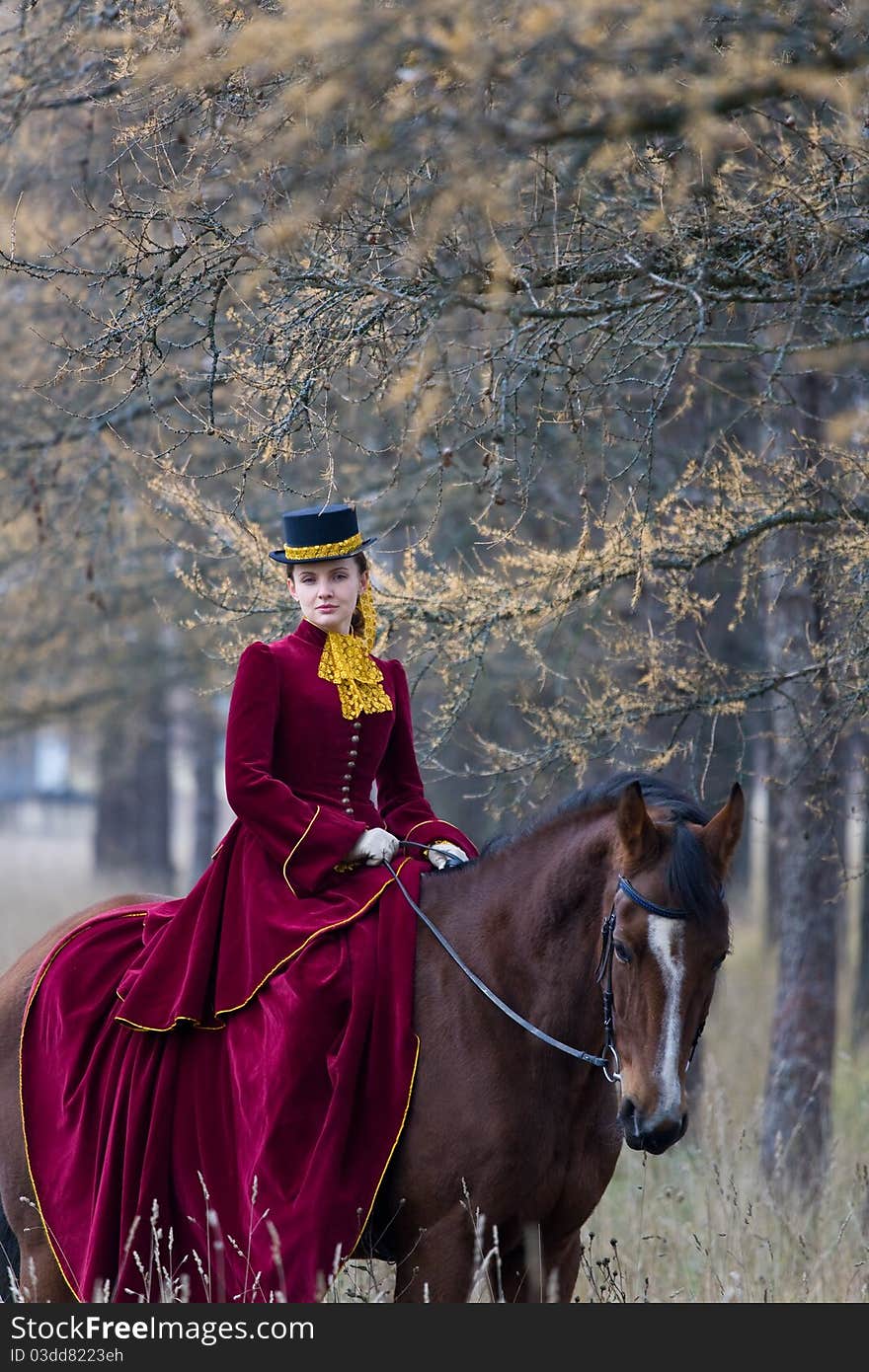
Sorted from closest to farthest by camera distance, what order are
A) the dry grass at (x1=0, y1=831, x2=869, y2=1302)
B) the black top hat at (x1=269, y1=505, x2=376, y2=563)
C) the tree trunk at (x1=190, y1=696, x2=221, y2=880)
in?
the black top hat at (x1=269, y1=505, x2=376, y2=563), the dry grass at (x1=0, y1=831, x2=869, y2=1302), the tree trunk at (x1=190, y1=696, x2=221, y2=880)

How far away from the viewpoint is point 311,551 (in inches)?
174

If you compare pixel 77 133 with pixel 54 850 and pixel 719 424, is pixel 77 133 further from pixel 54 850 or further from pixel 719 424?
pixel 54 850

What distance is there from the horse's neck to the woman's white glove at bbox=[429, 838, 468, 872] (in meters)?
0.18

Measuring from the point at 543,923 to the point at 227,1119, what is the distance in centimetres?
107

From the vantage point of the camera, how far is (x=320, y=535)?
4402 millimetres

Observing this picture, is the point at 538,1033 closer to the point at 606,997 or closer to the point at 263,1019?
the point at 606,997

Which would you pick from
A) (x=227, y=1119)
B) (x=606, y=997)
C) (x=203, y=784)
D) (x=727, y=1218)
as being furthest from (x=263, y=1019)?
(x=203, y=784)

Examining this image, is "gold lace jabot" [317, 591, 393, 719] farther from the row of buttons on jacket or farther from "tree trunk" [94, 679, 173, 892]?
"tree trunk" [94, 679, 173, 892]

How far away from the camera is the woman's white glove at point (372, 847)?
4.21 m

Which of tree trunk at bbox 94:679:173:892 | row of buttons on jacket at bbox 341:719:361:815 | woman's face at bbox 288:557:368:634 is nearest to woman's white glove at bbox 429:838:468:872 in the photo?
row of buttons on jacket at bbox 341:719:361:815

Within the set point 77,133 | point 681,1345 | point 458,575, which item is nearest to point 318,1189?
point 681,1345

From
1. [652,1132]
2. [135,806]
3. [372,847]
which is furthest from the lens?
[135,806]

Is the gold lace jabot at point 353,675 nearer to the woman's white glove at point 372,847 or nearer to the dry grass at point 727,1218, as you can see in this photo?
the woman's white glove at point 372,847

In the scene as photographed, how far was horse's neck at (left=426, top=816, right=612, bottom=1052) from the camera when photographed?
3.89m
